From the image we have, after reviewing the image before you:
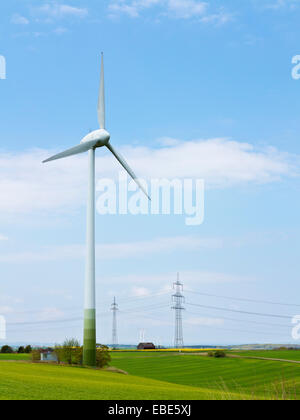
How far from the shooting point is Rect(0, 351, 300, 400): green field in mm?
20031

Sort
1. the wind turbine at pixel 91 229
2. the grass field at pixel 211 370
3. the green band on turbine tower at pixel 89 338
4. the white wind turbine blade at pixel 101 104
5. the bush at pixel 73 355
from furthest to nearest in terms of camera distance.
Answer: the grass field at pixel 211 370
the white wind turbine blade at pixel 101 104
the bush at pixel 73 355
the green band on turbine tower at pixel 89 338
the wind turbine at pixel 91 229

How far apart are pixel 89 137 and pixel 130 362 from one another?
5956 cm

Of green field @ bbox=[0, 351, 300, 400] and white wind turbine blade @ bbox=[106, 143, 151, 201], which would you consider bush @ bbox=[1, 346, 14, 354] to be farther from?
white wind turbine blade @ bbox=[106, 143, 151, 201]

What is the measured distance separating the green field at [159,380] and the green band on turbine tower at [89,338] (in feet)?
14.4

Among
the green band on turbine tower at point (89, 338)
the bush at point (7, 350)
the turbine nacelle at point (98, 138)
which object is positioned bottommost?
the bush at point (7, 350)

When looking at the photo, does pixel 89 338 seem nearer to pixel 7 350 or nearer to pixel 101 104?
pixel 101 104

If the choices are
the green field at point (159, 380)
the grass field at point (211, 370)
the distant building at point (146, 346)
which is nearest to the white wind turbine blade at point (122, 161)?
the green field at point (159, 380)

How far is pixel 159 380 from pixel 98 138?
Answer: 2735cm

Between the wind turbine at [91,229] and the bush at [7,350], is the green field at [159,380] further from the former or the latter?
the bush at [7,350]

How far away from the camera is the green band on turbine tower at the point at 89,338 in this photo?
4716 centimetres

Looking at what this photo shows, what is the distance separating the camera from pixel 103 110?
2148 inches

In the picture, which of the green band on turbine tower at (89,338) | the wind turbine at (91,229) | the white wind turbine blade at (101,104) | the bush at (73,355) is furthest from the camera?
the white wind turbine blade at (101,104)

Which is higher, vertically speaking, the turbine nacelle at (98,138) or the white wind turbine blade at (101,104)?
the white wind turbine blade at (101,104)
